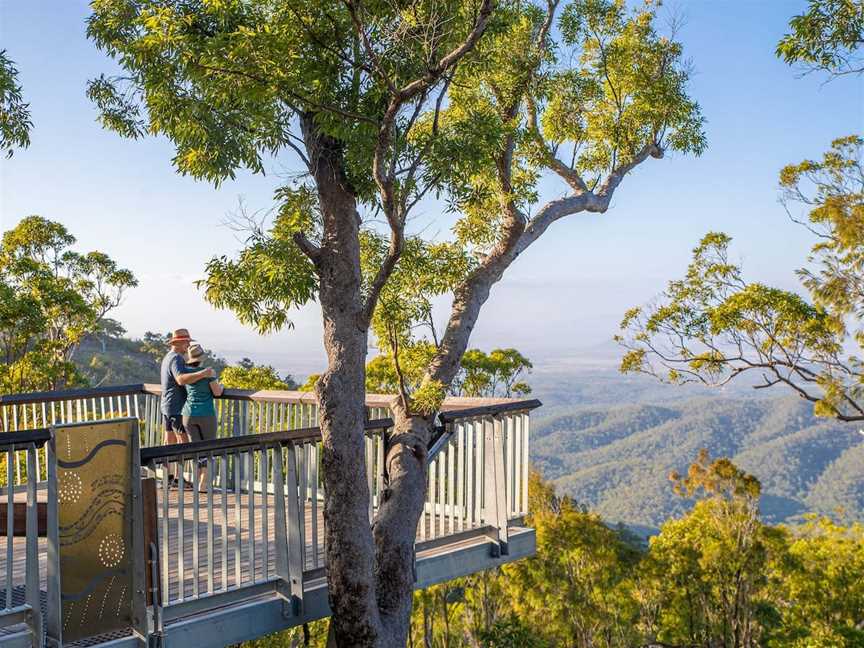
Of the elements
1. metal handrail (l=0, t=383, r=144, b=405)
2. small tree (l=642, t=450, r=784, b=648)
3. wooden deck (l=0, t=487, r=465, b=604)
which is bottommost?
small tree (l=642, t=450, r=784, b=648)

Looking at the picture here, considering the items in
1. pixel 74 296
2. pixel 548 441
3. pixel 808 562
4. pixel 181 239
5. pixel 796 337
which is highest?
pixel 181 239

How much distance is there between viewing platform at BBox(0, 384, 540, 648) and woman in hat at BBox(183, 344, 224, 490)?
25.0 inches

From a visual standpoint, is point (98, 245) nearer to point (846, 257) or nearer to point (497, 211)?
point (497, 211)

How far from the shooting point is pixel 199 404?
24.6 ft

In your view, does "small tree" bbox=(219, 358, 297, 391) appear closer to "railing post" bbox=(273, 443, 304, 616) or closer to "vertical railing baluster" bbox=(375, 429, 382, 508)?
"vertical railing baluster" bbox=(375, 429, 382, 508)

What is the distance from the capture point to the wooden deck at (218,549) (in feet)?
14.4

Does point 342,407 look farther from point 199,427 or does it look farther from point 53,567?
point 199,427

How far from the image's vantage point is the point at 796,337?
52.0 ft

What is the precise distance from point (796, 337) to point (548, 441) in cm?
13051

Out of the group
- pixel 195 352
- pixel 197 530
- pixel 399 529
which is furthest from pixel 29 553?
pixel 195 352

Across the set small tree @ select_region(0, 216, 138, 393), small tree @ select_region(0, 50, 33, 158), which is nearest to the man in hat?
small tree @ select_region(0, 50, 33, 158)

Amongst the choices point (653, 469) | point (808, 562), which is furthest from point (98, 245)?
point (653, 469)

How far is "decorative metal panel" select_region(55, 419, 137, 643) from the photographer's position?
3.92 m

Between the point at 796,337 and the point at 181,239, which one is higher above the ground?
the point at 181,239
